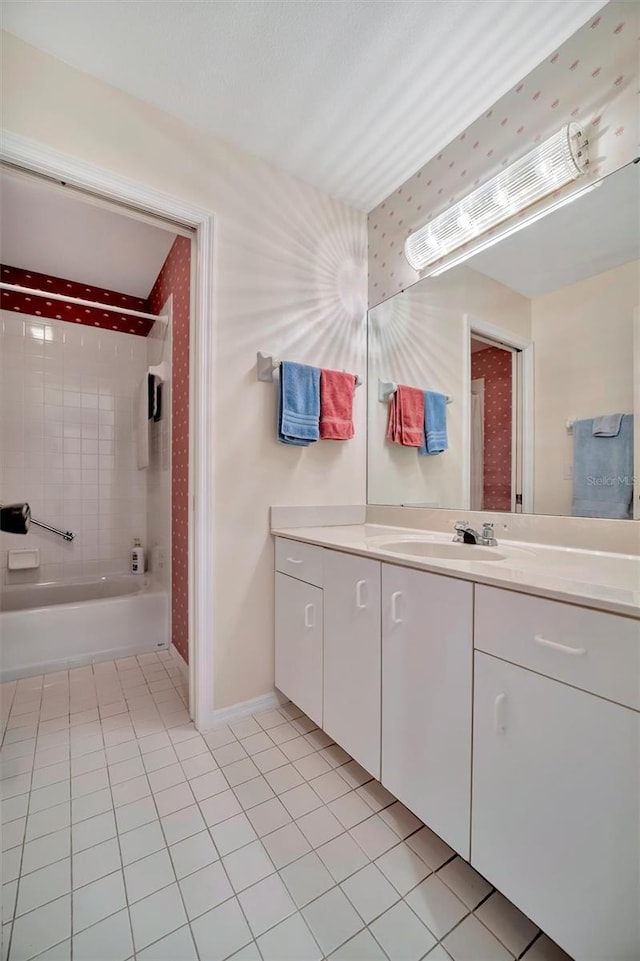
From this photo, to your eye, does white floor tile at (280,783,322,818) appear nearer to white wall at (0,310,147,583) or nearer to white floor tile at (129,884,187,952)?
white floor tile at (129,884,187,952)

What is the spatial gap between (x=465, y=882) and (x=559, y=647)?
74 centimetres

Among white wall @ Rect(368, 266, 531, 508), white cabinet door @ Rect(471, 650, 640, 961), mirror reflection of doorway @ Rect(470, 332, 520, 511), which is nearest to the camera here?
white cabinet door @ Rect(471, 650, 640, 961)

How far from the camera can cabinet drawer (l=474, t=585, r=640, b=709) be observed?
26.1 inches

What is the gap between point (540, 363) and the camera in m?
1.38

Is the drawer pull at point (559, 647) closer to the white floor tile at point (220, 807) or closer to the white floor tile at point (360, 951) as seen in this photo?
the white floor tile at point (360, 951)

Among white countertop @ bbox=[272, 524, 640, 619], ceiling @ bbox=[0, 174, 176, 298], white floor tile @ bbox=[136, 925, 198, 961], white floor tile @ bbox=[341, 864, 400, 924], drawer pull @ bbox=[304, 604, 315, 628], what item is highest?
ceiling @ bbox=[0, 174, 176, 298]

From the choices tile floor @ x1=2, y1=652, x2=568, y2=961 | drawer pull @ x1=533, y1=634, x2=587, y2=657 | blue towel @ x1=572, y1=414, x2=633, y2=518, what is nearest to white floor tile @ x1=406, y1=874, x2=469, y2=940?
tile floor @ x1=2, y1=652, x2=568, y2=961

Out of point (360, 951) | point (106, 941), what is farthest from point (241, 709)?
point (360, 951)

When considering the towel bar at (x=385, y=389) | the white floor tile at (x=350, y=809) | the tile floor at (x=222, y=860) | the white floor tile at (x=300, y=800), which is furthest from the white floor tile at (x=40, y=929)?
the towel bar at (x=385, y=389)

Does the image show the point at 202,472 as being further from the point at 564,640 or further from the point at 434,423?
the point at 564,640

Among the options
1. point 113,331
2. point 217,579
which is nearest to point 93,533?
point 113,331

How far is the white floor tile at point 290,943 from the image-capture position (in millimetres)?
832

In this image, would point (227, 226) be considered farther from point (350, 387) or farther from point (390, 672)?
point (390, 672)

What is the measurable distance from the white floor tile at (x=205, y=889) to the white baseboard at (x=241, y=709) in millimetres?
632
